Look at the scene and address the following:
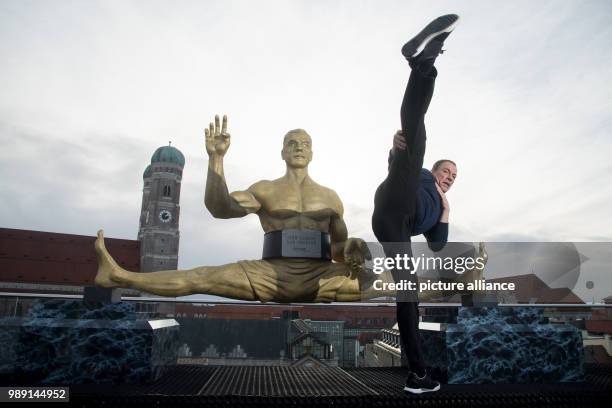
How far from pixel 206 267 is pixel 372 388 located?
6.73 ft

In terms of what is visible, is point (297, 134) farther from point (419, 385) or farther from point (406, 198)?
point (419, 385)

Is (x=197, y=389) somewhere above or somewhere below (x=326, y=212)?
below

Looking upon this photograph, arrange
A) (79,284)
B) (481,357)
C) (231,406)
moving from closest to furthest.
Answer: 1. (231,406)
2. (481,357)
3. (79,284)

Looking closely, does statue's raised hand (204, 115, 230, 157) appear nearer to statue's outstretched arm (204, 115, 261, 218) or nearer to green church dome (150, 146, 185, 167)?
statue's outstretched arm (204, 115, 261, 218)

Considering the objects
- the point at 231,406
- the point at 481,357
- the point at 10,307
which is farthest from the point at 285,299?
the point at 10,307

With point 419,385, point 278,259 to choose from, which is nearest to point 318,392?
point 419,385

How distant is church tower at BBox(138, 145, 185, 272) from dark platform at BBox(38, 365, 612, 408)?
63.3 m

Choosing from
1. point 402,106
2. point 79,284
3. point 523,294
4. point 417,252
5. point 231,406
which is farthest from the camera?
point 79,284

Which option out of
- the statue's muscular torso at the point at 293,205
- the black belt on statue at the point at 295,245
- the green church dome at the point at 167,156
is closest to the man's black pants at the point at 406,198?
the black belt on statue at the point at 295,245

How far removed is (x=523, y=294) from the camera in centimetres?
477

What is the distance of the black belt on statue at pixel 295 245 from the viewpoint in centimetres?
444

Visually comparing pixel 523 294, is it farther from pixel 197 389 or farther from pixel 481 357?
pixel 197 389

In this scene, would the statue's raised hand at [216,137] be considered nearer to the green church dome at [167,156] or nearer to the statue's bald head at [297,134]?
the statue's bald head at [297,134]

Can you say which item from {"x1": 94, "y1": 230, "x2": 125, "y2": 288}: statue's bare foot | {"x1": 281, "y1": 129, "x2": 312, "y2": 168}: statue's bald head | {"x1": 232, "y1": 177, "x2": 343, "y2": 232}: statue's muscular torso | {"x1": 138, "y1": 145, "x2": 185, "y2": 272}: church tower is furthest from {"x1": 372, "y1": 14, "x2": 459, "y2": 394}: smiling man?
{"x1": 138, "y1": 145, "x2": 185, "y2": 272}: church tower
